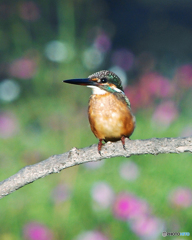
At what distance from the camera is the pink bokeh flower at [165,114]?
5.65ft

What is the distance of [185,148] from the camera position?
574 millimetres

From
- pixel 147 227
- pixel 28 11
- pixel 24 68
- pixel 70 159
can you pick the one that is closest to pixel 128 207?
pixel 147 227

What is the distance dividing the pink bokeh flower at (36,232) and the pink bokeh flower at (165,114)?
2.45 feet

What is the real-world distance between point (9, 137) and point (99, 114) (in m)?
1.12

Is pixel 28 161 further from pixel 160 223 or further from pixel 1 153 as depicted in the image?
pixel 160 223

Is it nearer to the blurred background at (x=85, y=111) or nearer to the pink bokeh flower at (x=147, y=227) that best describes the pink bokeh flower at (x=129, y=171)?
the blurred background at (x=85, y=111)

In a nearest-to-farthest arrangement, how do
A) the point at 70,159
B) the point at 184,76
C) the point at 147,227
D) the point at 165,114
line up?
1. the point at 70,159
2. the point at 147,227
3. the point at 165,114
4. the point at 184,76

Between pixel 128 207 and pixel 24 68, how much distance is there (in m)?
0.95

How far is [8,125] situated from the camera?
1.84m

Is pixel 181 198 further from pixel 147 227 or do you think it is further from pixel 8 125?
pixel 8 125

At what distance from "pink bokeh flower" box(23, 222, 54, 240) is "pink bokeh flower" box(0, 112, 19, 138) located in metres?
0.64

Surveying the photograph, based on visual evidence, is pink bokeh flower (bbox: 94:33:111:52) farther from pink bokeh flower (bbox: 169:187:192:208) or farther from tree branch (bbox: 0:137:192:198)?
tree branch (bbox: 0:137:192:198)

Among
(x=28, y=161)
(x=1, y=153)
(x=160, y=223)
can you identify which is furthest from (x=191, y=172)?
(x=1, y=153)

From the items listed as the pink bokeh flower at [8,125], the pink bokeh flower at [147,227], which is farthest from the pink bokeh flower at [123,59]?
the pink bokeh flower at [147,227]
